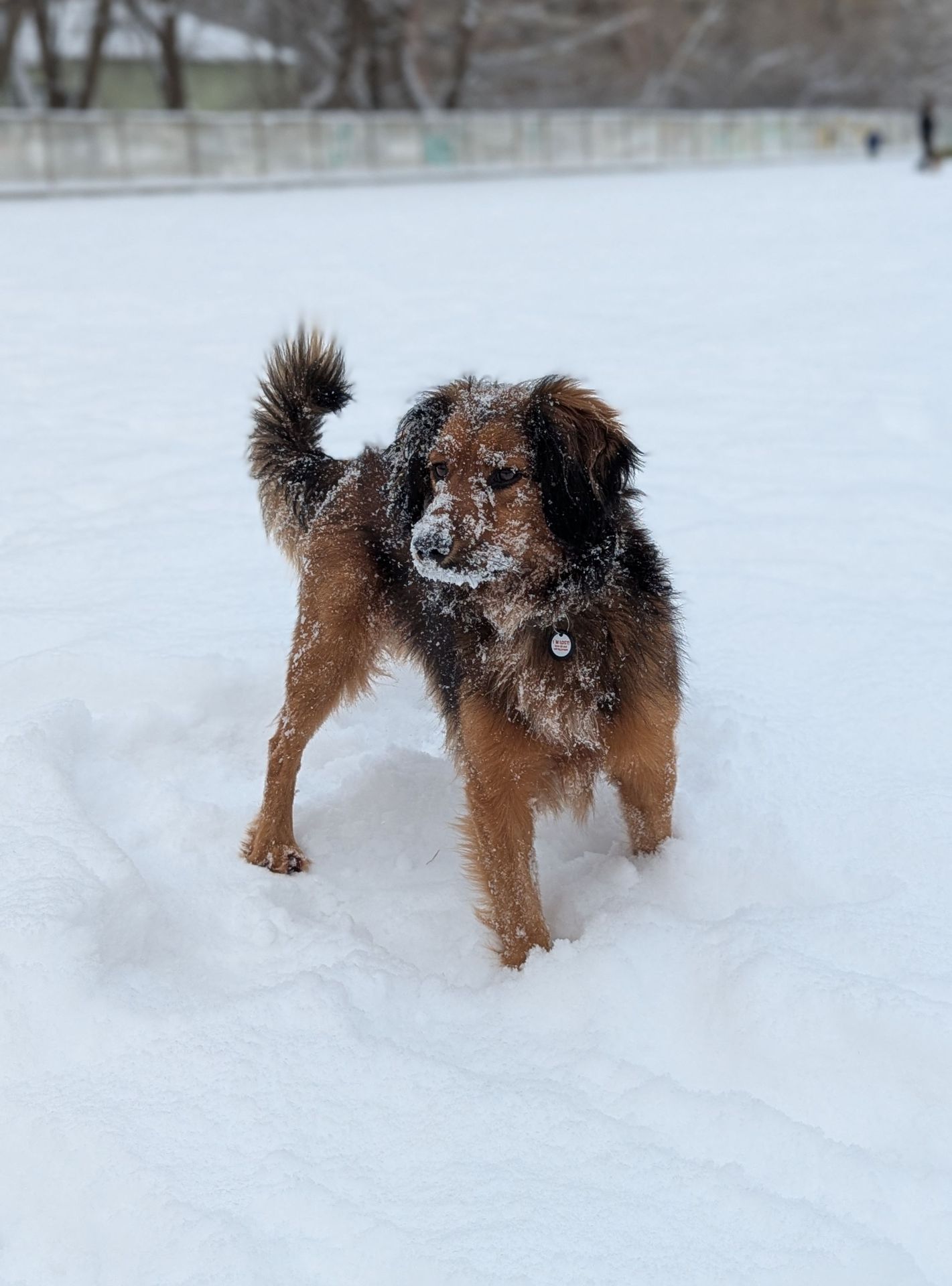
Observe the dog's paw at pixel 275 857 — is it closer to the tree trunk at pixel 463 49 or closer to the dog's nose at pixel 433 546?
the dog's nose at pixel 433 546

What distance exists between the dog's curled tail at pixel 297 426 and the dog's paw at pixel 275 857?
3.35ft

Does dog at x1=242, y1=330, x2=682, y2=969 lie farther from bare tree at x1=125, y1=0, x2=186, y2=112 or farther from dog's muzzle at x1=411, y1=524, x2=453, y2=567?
bare tree at x1=125, y1=0, x2=186, y2=112

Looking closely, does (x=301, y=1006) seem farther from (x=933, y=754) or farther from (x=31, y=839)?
(x=933, y=754)

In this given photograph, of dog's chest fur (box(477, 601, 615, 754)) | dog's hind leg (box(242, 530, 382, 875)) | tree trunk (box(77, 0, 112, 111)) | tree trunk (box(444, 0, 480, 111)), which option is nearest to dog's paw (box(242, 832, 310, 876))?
dog's hind leg (box(242, 530, 382, 875))

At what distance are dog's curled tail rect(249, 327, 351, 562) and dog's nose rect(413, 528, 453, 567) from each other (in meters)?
1.11

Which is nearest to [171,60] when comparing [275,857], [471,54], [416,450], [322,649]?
[471,54]

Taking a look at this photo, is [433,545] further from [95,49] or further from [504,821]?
[95,49]

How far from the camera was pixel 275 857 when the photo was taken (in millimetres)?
3467

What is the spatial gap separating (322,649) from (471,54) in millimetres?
43771

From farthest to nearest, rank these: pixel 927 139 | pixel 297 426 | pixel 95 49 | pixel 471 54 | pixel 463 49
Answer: pixel 471 54
pixel 463 49
pixel 927 139
pixel 95 49
pixel 297 426

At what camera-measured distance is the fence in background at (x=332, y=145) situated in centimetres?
2112

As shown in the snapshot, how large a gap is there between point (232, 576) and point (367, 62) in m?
39.0

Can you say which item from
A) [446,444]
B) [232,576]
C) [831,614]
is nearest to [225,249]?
[232,576]

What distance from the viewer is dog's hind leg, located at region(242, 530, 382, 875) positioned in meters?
3.63
